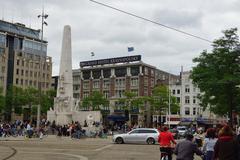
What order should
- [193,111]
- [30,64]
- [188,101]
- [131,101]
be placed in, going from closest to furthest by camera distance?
[131,101], [193,111], [188,101], [30,64]

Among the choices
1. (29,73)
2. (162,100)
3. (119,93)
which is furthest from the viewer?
(29,73)

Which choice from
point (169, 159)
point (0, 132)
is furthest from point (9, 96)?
point (169, 159)

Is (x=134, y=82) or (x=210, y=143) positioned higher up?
(x=134, y=82)

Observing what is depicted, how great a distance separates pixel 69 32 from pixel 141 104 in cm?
4114

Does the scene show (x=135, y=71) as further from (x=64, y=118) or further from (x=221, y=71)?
(x=221, y=71)

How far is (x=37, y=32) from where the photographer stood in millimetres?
138375

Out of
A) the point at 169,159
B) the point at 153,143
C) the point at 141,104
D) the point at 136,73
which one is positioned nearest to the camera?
the point at 169,159

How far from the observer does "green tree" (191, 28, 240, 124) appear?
4412cm

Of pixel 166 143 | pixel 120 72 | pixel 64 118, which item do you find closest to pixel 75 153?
pixel 166 143

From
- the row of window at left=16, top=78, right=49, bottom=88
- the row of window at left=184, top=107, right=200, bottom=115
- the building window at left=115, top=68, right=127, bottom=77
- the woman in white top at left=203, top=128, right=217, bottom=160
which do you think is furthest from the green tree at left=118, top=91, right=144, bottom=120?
the woman in white top at left=203, top=128, right=217, bottom=160

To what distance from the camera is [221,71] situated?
44.7 meters

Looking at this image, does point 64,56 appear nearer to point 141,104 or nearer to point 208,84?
point 208,84

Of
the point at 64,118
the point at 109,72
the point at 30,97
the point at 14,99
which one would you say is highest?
the point at 109,72

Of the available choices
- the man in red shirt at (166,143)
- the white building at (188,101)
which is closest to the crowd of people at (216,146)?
the man in red shirt at (166,143)
